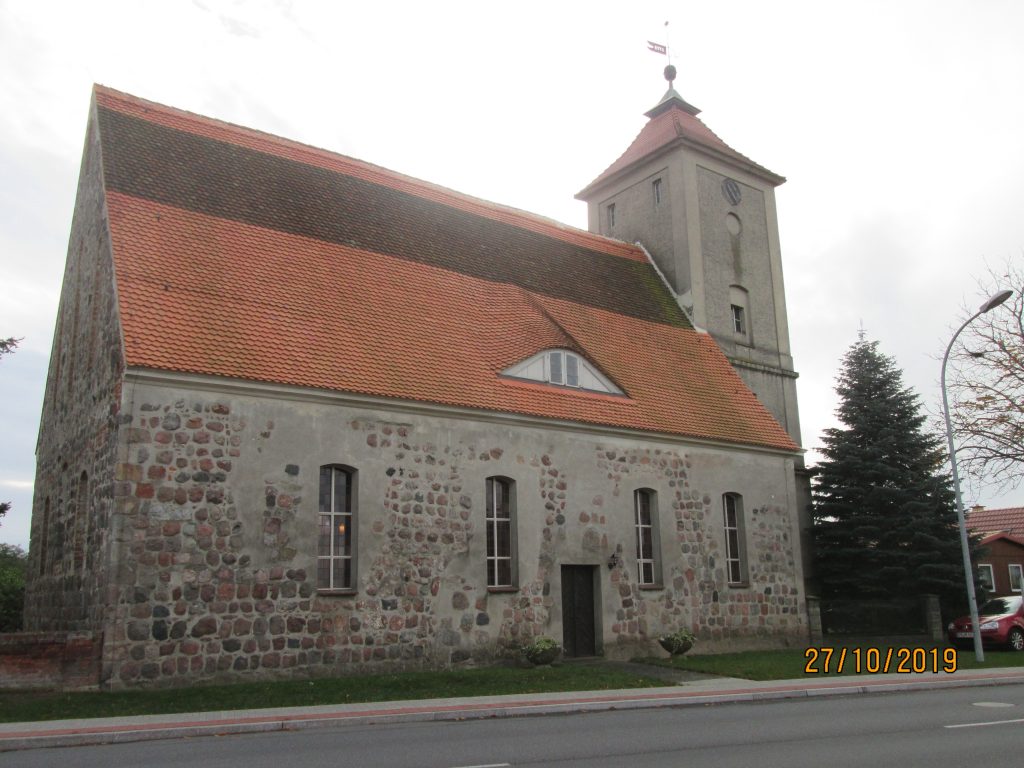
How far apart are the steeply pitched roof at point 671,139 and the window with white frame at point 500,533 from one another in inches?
571

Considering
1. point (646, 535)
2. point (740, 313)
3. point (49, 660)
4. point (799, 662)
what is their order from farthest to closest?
point (740, 313)
point (646, 535)
point (799, 662)
point (49, 660)

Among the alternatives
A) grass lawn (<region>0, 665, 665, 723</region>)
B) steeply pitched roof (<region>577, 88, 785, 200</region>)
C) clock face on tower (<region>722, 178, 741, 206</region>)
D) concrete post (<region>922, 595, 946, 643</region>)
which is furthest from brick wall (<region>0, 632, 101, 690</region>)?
clock face on tower (<region>722, 178, 741, 206</region>)

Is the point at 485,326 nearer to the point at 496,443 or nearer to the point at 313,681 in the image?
the point at 496,443

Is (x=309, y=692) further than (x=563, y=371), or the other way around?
(x=563, y=371)

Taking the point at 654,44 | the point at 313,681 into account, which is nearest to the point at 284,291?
the point at 313,681

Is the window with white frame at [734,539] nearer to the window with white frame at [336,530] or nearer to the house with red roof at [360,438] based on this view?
the house with red roof at [360,438]

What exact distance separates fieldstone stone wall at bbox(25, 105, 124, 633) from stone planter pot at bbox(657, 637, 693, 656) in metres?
10.9

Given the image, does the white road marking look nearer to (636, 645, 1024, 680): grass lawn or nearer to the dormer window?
(636, 645, 1024, 680): grass lawn

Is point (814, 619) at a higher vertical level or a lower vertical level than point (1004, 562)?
lower

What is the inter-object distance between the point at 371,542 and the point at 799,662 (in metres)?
9.30

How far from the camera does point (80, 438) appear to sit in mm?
16250

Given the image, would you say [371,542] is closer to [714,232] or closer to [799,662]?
[799,662]

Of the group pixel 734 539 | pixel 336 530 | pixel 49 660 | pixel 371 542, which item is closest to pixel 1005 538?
pixel 734 539
